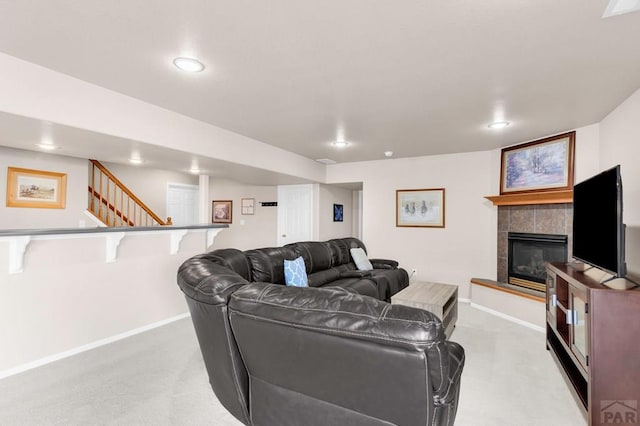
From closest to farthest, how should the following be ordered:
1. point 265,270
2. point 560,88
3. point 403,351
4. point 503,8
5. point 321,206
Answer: point 403,351 < point 503,8 < point 560,88 < point 265,270 < point 321,206

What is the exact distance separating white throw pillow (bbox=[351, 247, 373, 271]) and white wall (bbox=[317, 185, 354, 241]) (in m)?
1.28

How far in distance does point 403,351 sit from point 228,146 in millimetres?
3417

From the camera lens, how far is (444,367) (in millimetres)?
1132

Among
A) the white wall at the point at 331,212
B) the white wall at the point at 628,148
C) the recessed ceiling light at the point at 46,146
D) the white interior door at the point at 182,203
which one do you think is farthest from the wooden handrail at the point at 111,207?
the white wall at the point at 628,148

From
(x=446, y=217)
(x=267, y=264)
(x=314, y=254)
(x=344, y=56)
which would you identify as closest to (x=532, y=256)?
(x=446, y=217)

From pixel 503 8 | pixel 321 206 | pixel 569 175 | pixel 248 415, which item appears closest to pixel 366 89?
pixel 503 8

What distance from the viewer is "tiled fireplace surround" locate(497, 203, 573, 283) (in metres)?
3.85

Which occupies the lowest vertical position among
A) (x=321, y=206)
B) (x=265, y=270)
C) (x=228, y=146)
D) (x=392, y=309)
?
(x=265, y=270)

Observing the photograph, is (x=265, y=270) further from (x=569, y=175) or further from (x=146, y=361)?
(x=569, y=175)

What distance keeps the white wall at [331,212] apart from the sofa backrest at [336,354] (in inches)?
184

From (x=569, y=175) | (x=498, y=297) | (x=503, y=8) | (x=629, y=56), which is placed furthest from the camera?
(x=498, y=297)

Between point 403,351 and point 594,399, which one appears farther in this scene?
point 594,399

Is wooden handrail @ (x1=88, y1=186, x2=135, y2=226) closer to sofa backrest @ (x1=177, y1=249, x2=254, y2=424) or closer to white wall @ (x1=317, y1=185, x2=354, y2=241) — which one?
white wall @ (x1=317, y1=185, x2=354, y2=241)

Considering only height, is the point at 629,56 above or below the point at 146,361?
above
